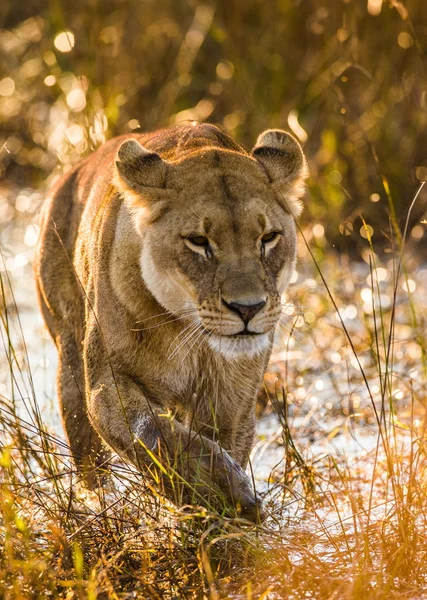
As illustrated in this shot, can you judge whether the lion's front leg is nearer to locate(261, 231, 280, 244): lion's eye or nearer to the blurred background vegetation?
locate(261, 231, 280, 244): lion's eye

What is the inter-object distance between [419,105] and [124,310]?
4.89m

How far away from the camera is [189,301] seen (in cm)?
397

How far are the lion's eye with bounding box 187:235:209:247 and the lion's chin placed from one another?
334mm

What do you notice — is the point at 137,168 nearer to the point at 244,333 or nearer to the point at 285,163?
the point at 285,163

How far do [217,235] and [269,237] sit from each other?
0.75ft

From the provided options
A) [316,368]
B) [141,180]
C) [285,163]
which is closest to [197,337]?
[141,180]

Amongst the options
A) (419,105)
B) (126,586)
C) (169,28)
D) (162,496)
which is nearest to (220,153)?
(162,496)

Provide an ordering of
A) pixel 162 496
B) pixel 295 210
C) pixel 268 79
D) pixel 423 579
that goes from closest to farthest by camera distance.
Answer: pixel 423 579 → pixel 162 496 → pixel 295 210 → pixel 268 79

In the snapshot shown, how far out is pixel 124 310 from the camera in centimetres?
411

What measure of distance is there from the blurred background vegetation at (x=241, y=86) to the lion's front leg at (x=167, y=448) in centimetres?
315

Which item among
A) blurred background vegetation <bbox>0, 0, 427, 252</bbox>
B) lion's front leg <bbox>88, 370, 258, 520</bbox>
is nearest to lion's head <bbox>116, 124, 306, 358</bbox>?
lion's front leg <bbox>88, 370, 258, 520</bbox>

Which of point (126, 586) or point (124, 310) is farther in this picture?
point (124, 310)

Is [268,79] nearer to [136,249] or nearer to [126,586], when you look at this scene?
[136,249]

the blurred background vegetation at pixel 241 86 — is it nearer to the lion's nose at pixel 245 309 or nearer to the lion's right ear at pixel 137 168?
the lion's right ear at pixel 137 168
